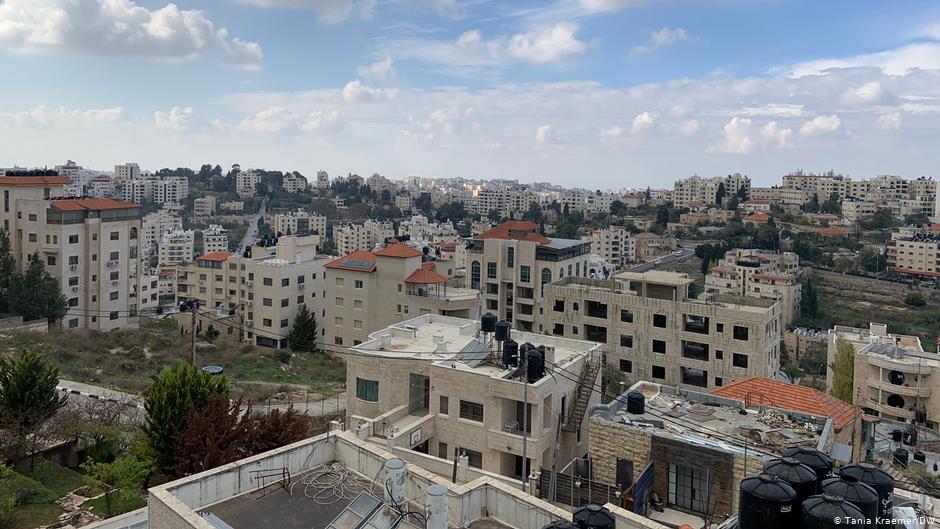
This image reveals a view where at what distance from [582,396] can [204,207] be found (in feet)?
477

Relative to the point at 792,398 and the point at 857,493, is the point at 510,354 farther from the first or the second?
the point at 857,493

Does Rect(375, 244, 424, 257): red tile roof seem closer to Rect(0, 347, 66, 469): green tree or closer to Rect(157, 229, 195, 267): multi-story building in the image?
Rect(0, 347, 66, 469): green tree

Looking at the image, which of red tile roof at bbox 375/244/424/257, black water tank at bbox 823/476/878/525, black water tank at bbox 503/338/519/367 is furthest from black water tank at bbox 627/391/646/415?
red tile roof at bbox 375/244/424/257

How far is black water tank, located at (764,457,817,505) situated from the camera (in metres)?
8.35

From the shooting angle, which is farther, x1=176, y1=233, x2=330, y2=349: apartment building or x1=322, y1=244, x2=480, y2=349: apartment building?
x1=176, y1=233, x2=330, y2=349: apartment building

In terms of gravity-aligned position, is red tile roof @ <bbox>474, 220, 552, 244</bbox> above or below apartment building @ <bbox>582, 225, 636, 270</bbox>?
above

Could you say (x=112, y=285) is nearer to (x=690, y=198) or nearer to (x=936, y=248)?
(x=936, y=248)

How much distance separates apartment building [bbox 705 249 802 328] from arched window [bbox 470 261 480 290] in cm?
2761

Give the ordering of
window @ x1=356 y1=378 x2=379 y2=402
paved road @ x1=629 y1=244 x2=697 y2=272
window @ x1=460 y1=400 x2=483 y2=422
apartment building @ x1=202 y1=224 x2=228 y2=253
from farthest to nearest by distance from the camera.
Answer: apartment building @ x1=202 y1=224 x2=228 y2=253 < paved road @ x1=629 y1=244 x2=697 y2=272 < window @ x1=356 y1=378 x2=379 y2=402 < window @ x1=460 y1=400 x2=483 y2=422

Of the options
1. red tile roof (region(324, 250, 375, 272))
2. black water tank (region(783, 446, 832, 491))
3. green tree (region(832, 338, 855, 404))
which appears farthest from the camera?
red tile roof (region(324, 250, 375, 272))

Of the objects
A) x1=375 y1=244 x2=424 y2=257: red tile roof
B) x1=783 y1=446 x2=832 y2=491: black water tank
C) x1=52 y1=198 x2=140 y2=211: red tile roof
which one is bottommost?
x1=783 y1=446 x2=832 y2=491: black water tank

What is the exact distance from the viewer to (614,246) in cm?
10175

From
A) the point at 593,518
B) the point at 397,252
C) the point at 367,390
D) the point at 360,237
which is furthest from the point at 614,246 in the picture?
the point at 593,518

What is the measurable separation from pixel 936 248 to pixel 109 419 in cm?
9147
